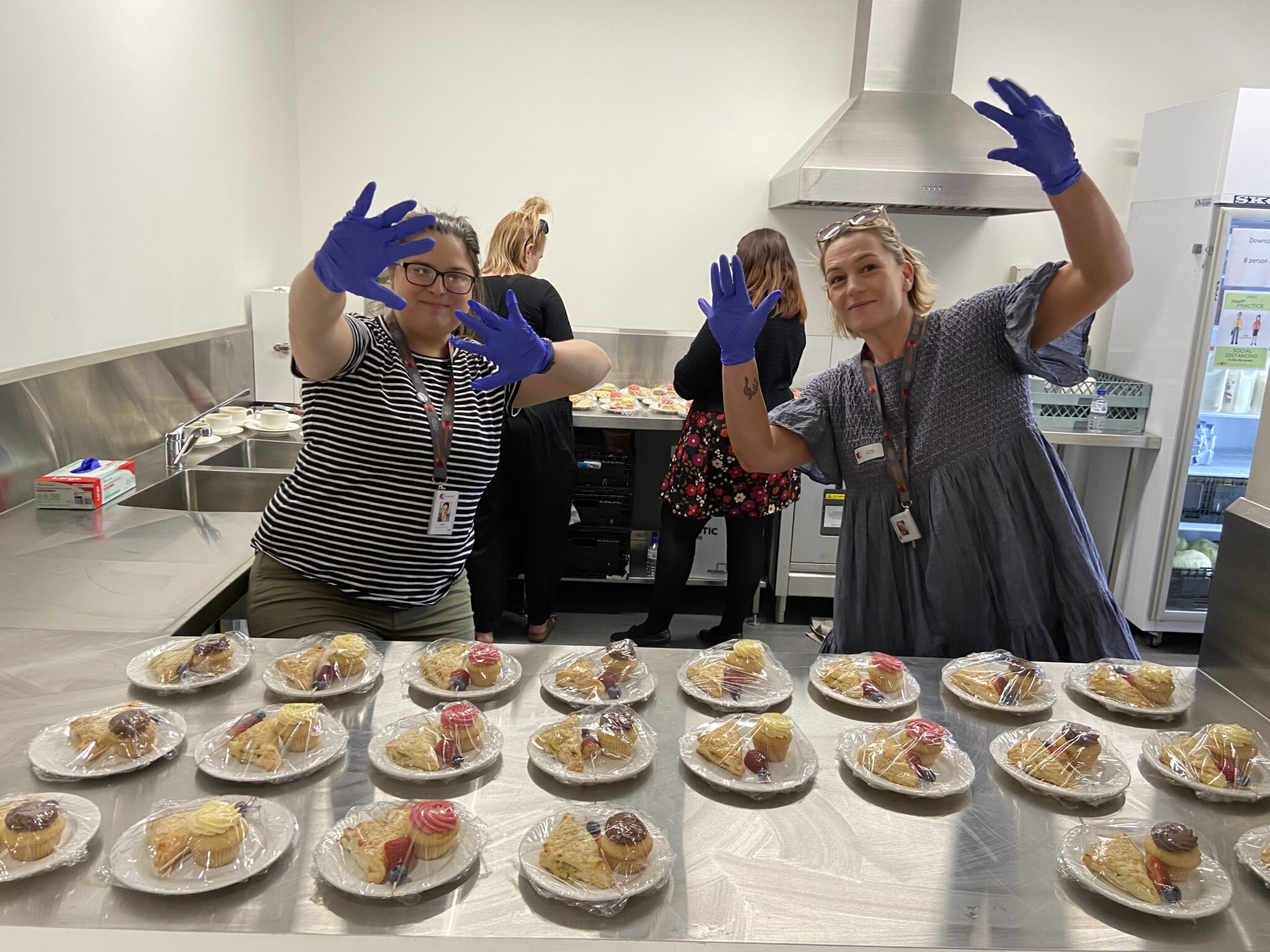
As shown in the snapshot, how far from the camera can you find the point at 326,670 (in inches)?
47.0

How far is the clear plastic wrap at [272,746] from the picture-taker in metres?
0.98

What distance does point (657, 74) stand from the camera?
4.02m

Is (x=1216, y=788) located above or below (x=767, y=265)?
below

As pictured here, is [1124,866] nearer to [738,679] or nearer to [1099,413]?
[738,679]

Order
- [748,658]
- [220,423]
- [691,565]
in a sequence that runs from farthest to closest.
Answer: [691,565] → [220,423] → [748,658]

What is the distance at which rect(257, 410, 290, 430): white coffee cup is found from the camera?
117 inches

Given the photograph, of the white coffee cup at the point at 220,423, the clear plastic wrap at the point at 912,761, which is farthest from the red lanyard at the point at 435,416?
the white coffee cup at the point at 220,423

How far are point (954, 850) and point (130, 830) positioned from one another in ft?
2.77

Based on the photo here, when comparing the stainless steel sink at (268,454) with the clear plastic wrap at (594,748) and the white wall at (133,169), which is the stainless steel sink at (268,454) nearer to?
the white wall at (133,169)

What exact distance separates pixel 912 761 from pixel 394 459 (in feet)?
3.23

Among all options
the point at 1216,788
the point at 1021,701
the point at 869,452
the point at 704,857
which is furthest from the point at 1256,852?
the point at 869,452

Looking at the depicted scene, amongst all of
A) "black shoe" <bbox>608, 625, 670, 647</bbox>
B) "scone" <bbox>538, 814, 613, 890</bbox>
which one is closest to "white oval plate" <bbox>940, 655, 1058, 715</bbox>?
"scone" <bbox>538, 814, 613, 890</bbox>

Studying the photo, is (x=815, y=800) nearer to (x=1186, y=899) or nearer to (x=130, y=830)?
(x=1186, y=899)

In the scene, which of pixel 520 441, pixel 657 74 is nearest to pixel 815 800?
pixel 520 441
